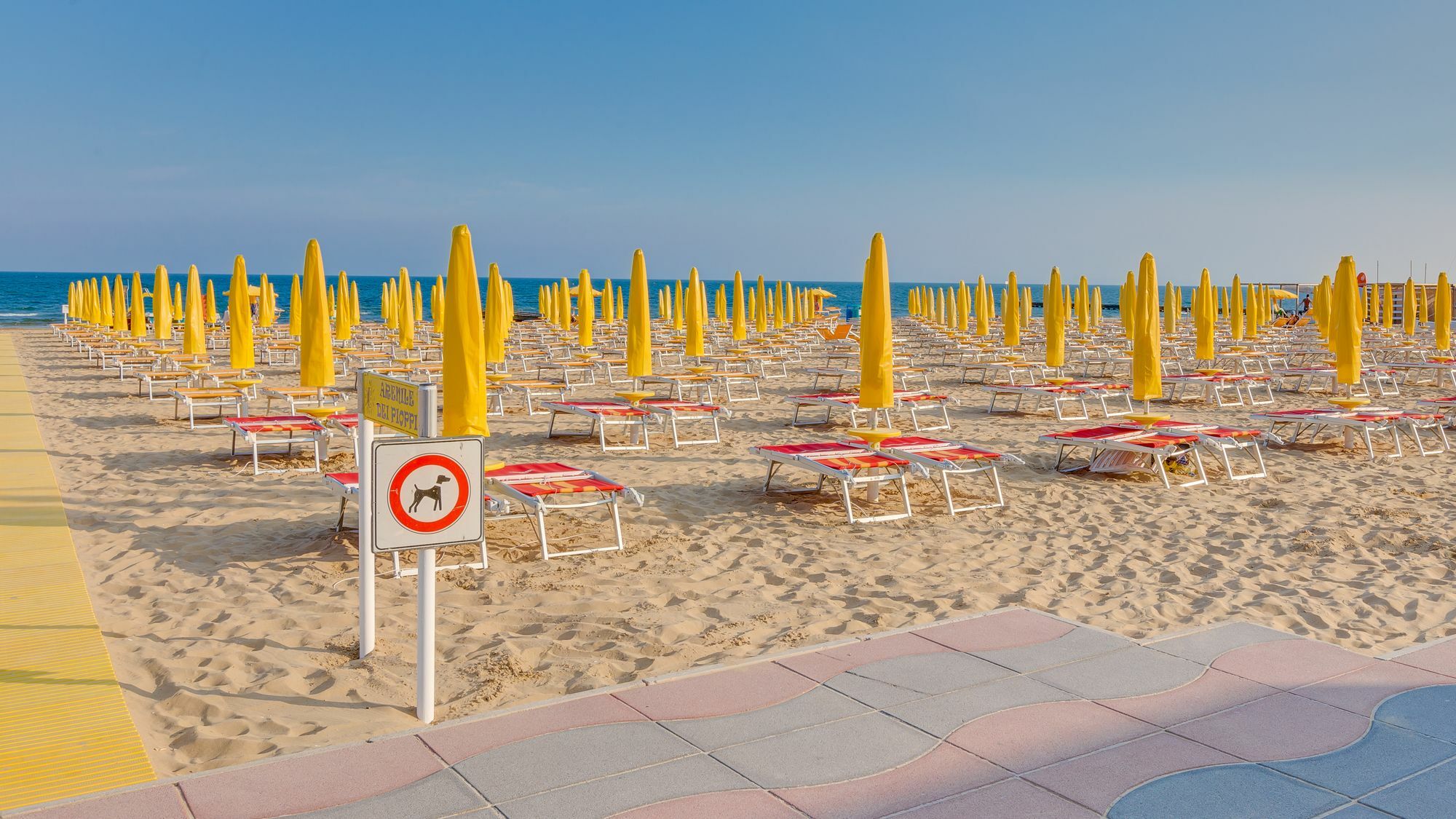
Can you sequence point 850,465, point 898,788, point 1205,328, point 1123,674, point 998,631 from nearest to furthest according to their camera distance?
1. point 898,788
2. point 1123,674
3. point 998,631
4. point 850,465
5. point 1205,328

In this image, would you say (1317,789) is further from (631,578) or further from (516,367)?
(516,367)

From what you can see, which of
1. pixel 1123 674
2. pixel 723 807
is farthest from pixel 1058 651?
pixel 723 807

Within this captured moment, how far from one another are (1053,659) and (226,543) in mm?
4804

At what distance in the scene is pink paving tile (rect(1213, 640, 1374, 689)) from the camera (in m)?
3.76

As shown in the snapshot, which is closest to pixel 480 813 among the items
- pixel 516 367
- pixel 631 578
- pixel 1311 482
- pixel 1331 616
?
pixel 631 578

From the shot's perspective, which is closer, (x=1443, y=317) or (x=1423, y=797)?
(x=1423, y=797)

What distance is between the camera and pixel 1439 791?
2814mm

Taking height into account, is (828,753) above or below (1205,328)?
below

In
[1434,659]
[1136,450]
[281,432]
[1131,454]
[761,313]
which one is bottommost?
[1434,659]

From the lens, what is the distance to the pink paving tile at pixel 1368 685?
3500 millimetres

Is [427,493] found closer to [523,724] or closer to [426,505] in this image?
[426,505]

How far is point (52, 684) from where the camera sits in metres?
3.91

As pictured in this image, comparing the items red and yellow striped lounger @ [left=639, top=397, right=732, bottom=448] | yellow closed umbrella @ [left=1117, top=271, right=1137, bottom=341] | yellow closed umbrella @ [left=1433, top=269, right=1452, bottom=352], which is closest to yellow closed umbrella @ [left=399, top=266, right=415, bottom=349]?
red and yellow striped lounger @ [left=639, top=397, right=732, bottom=448]

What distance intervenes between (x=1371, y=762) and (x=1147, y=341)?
725 cm
